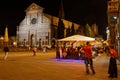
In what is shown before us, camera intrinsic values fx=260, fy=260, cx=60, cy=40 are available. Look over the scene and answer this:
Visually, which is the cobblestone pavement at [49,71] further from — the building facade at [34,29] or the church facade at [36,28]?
the building facade at [34,29]

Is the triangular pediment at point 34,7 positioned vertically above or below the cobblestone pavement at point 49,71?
above

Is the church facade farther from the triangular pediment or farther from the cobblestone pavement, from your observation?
the cobblestone pavement

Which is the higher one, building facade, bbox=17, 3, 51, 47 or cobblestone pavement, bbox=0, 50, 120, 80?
building facade, bbox=17, 3, 51, 47

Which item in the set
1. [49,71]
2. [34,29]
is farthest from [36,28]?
[49,71]

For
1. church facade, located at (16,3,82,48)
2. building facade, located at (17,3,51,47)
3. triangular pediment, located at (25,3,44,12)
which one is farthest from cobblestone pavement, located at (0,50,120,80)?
triangular pediment, located at (25,3,44,12)

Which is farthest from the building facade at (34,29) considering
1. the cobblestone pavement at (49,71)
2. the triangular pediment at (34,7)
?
the cobblestone pavement at (49,71)

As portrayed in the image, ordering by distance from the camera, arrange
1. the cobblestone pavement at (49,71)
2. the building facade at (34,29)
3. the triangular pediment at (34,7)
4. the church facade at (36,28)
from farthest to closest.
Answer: the triangular pediment at (34,7)
the building facade at (34,29)
the church facade at (36,28)
the cobblestone pavement at (49,71)

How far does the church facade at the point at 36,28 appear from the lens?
86250mm

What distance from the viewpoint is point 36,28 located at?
9012cm

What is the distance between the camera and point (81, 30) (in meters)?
95.8

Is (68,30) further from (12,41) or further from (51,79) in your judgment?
(51,79)

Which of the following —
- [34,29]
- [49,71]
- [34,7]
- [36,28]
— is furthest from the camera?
[34,7]

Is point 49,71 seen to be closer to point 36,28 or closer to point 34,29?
point 36,28

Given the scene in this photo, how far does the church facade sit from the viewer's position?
86.2m
